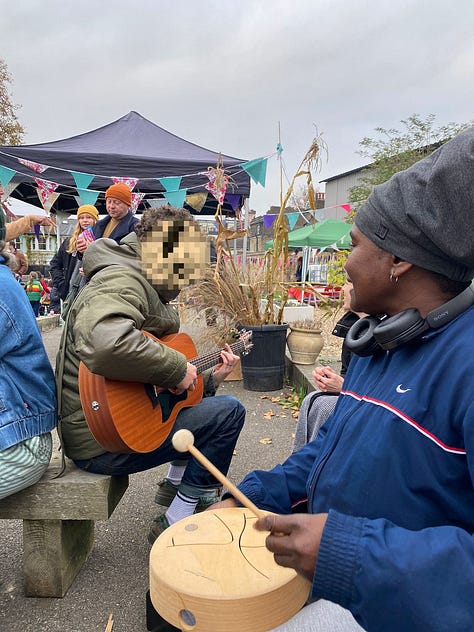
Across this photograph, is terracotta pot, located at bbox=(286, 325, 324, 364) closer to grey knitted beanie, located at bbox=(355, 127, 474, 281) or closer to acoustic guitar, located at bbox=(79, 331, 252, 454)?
acoustic guitar, located at bbox=(79, 331, 252, 454)

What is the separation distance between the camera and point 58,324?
35.9ft

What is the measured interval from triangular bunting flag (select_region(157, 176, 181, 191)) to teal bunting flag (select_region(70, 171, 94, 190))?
1.13m

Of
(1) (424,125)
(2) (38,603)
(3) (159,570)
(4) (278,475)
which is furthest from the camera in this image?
(1) (424,125)

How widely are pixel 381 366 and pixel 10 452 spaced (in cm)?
144

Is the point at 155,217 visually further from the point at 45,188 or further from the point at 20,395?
the point at 45,188

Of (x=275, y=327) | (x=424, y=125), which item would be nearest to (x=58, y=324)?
(x=275, y=327)

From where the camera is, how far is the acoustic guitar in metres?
1.92

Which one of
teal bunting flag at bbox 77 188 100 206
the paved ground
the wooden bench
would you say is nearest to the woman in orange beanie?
teal bunting flag at bbox 77 188 100 206

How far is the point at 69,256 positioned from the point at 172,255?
4.60 metres

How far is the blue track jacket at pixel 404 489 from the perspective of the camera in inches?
30.2

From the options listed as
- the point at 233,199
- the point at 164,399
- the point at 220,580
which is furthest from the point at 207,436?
the point at 233,199

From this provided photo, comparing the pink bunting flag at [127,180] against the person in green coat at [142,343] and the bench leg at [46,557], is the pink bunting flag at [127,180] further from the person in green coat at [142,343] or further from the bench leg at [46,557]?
the bench leg at [46,557]

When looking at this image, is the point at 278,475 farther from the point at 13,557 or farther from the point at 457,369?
the point at 13,557

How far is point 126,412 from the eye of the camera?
202 cm
